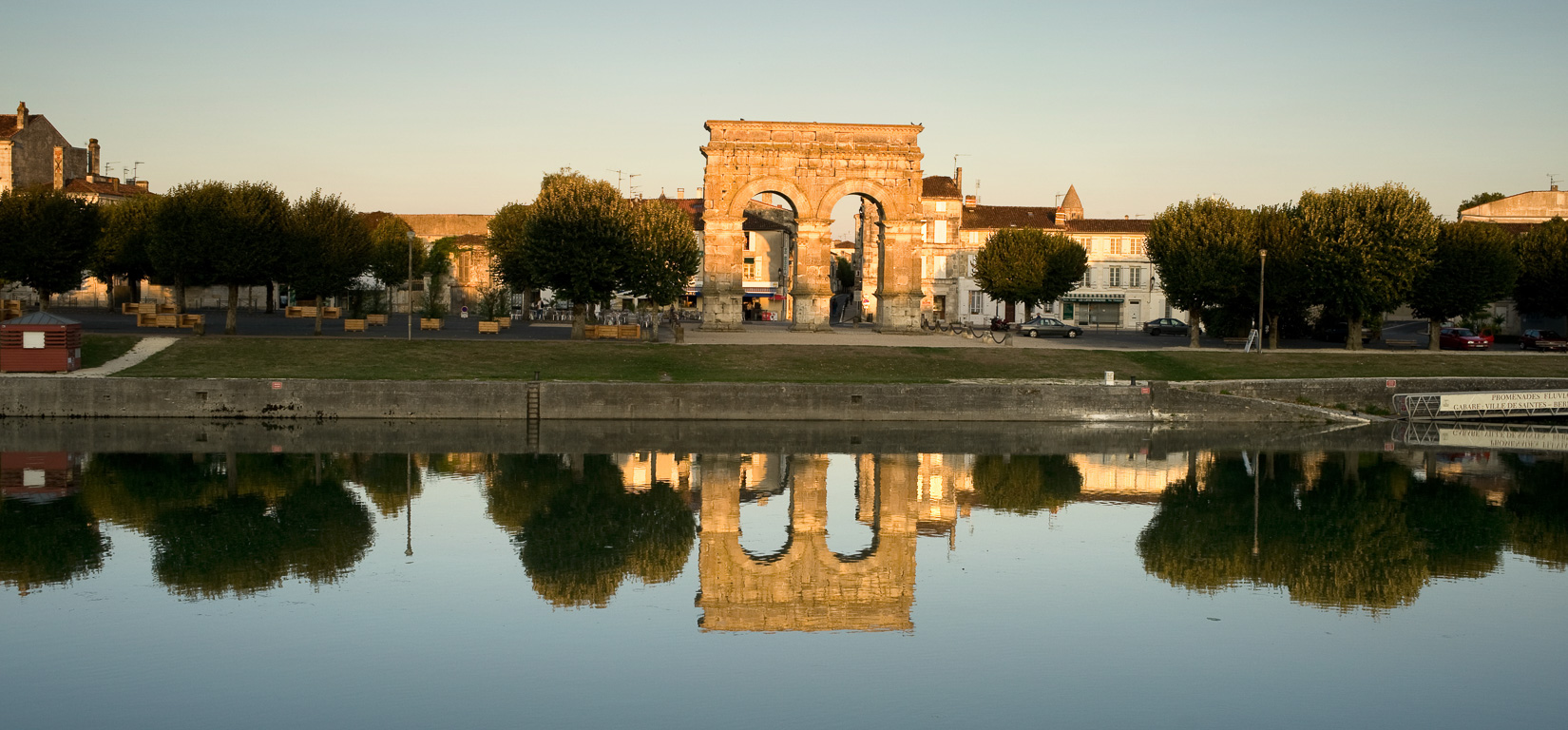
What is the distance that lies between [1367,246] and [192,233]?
47668 millimetres

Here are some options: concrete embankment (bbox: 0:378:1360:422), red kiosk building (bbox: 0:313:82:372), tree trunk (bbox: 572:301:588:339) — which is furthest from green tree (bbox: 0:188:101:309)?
tree trunk (bbox: 572:301:588:339)

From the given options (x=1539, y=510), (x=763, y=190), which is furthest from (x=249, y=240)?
(x=1539, y=510)

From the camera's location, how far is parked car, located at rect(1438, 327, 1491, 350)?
60344mm

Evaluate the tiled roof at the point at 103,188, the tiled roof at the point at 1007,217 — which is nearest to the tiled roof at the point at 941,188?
the tiled roof at the point at 1007,217

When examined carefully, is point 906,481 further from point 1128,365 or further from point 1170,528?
point 1128,365

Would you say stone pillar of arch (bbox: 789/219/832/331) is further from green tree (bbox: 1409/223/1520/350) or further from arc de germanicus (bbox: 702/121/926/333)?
green tree (bbox: 1409/223/1520/350)

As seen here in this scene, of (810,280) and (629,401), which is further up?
(810,280)

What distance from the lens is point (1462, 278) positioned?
56594 millimetres

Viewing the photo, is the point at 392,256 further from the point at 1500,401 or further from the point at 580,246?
the point at 1500,401

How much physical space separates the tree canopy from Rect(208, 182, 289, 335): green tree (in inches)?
1715

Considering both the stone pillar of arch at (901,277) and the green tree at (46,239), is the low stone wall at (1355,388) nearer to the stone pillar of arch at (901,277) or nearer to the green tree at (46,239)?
the stone pillar of arch at (901,277)

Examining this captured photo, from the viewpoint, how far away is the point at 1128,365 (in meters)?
47.2

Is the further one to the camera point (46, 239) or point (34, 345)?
point (46, 239)

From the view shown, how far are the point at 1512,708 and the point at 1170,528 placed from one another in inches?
440
